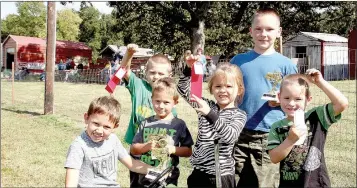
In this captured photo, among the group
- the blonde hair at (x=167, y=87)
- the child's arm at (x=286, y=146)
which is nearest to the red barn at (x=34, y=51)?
the blonde hair at (x=167, y=87)

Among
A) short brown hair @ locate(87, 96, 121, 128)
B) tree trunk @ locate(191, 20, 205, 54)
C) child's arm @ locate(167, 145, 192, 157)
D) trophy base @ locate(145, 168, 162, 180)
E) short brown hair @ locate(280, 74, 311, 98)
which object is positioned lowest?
trophy base @ locate(145, 168, 162, 180)

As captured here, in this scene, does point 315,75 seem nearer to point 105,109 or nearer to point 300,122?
point 300,122

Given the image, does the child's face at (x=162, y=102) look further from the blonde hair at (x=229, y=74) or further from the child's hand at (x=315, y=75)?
the child's hand at (x=315, y=75)

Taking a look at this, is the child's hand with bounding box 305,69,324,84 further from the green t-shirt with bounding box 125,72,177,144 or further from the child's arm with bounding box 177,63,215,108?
the green t-shirt with bounding box 125,72,177,144

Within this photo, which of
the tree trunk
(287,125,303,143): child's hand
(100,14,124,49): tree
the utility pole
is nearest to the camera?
(287,125,303,143): child's hand

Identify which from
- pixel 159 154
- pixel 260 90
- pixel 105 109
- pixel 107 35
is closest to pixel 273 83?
pixel 260 90

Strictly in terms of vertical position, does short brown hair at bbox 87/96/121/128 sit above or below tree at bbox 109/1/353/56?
below

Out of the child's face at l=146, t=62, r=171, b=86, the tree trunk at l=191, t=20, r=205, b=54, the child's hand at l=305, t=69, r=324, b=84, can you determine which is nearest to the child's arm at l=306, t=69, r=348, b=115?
the child's hand at l=305, t=69, r=324, b=84

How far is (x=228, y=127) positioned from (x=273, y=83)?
2.09ft

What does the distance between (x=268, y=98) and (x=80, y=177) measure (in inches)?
55.1

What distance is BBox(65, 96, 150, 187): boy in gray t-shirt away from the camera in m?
2.70

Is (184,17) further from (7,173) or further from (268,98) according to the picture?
(268,98)

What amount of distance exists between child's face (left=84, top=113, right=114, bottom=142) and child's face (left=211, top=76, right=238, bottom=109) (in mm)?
746

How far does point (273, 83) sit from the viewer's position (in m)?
3.16
